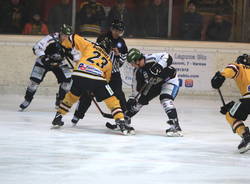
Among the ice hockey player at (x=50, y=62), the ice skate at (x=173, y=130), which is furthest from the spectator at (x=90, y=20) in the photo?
the ice skate at (x=173, y=130)

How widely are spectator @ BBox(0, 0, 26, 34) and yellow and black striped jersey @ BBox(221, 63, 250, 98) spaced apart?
5502 millimetres

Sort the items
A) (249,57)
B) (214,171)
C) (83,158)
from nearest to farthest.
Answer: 1. (214,171)
2. (83,158)
3. (249,57)

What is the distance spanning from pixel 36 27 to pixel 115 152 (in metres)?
5.23

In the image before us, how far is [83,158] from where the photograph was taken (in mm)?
5961

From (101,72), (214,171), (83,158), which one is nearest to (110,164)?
(83,158)

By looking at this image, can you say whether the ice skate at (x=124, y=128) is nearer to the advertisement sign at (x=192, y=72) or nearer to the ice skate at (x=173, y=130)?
the ice skate at (x=173, y=130)

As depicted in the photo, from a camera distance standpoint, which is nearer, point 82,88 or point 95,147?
point 95,147

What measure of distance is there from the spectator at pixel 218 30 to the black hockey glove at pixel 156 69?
165 inches

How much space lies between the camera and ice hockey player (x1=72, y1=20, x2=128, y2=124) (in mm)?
7508

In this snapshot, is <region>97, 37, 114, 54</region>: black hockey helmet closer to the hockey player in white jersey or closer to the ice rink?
the hockey player in white jersey

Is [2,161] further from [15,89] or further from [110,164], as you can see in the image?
[15,89]

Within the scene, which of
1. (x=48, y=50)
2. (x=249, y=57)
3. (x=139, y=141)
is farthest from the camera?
(x=48, y=50)

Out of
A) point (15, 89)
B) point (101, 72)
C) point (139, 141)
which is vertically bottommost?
point (15, 89)

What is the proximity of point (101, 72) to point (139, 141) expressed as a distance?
0.81 metres
